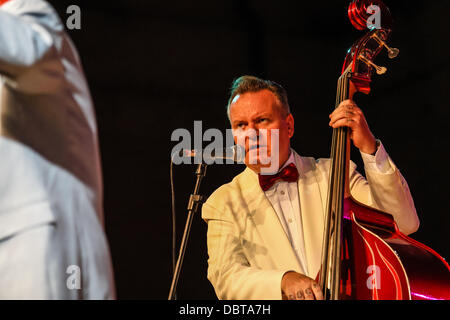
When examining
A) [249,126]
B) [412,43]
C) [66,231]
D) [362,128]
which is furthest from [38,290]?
[412,43]

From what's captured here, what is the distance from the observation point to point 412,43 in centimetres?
377

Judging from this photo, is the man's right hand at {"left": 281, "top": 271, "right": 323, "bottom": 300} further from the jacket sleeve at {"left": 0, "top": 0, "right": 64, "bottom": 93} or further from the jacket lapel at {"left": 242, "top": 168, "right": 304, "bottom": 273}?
the jacket sleeve at {"left": 0, "top": 0, "right": 64, "bottom": 93}

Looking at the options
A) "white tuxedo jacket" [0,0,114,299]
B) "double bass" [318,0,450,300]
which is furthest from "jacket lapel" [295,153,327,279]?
"white tuxedo jacket" [0,0,114,299]

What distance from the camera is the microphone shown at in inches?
81.7

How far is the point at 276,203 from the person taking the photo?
7.44ft

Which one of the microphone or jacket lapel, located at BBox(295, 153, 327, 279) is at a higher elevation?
the microphone

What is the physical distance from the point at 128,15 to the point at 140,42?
0.67 ft

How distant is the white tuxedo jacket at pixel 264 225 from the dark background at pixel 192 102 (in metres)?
1.42

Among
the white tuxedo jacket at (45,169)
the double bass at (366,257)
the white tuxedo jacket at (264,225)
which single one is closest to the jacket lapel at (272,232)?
the white tuxedo jacket at (264,225)

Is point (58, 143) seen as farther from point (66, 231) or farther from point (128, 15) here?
point (128, 15)

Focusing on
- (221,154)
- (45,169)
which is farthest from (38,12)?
(221,154)

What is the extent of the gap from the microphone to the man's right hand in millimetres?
511

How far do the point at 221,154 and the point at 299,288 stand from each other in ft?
2.02

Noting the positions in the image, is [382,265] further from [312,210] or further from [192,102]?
[192,102]
